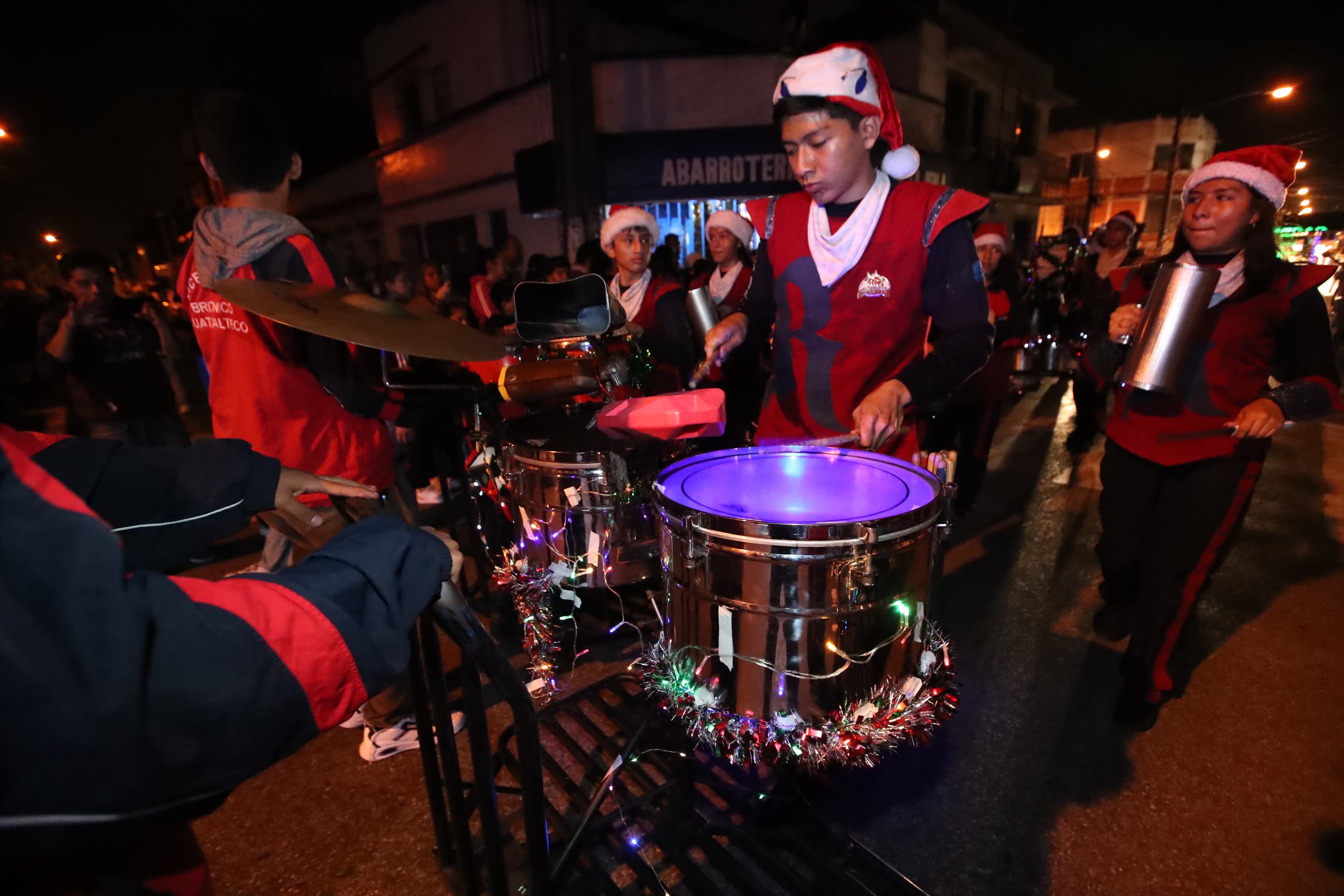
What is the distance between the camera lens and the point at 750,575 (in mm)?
1340

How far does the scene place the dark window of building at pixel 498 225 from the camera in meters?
14.9

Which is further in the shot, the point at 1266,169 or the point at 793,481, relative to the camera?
the point at 1266,169

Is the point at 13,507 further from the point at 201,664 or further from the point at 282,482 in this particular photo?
the point at 282,482

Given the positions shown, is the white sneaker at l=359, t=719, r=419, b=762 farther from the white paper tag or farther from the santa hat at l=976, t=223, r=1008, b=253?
the santa hat at l=976, t=223, r=1008, b=253

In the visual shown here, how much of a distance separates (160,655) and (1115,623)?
4.02 meters

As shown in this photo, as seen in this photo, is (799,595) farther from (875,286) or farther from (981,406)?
(981,406)

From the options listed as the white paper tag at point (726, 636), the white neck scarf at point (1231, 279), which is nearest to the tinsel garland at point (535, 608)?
the white paper tag at point (726, 636)

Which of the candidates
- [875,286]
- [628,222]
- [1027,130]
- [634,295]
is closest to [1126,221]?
[628,222]

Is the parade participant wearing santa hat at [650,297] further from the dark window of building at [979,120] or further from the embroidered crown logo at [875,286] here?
the dark window of building at [979,120]

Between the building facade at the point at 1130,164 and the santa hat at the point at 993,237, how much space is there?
36296mm

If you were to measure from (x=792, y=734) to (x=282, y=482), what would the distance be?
4.28ft

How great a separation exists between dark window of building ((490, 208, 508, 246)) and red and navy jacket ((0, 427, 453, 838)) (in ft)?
50.0

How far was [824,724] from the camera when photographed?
1.38 metres

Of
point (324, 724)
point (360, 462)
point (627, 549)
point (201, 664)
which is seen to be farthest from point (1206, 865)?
point (360, 462)
